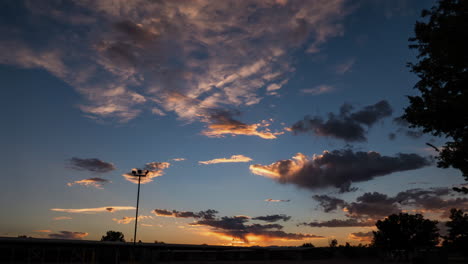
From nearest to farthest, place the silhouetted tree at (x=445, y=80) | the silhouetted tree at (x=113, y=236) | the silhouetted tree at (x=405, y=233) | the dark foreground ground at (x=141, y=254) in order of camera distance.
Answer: the silhouetted tree at (x=445, y=80) < the dark foreground ground at (x=141, y=254) < the silhouetted tree at (x=405, y=233) < the silhouetted tree at (x=113, y=236)

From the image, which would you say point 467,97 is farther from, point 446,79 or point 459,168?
point 459,168

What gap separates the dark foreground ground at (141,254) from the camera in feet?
148

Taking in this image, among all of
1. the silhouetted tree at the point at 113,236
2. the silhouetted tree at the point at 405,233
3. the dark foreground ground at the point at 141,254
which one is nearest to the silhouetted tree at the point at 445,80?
the dark foreground ground at the point at 141,254

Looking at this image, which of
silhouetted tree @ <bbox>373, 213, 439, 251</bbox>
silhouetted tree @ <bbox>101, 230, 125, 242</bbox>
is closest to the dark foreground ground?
silhouetted tree @ <bbox>373, 213, 439, 251</bbox>

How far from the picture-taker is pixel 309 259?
9338 centimetres

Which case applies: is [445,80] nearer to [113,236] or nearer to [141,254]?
[141,254]

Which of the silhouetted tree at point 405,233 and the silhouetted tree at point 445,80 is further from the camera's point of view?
the silhouetted tree at point 405,233

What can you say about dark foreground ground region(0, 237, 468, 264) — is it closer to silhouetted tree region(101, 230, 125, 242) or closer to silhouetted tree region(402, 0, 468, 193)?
silhouetted tree region(402, 0, 468, 193)

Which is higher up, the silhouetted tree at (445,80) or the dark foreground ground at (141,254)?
the silhouetted tree at (445,80)

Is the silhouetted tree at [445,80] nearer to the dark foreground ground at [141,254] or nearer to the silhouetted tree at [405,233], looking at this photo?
the dark foreground ground at [141,254]

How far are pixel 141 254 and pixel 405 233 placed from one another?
67.6m

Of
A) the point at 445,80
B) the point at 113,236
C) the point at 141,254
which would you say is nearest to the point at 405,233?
the point at 141,254

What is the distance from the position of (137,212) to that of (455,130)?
3852cm

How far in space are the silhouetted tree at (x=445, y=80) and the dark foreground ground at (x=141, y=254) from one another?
1063 centimetres
